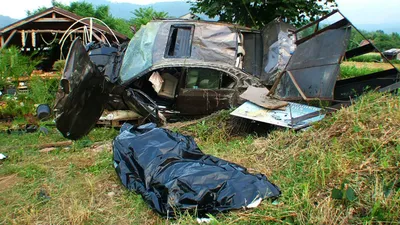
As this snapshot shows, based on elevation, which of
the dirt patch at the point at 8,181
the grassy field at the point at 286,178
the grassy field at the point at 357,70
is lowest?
the dirt patch at the point at 8,181

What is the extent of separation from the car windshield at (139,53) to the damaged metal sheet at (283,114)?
2253mm

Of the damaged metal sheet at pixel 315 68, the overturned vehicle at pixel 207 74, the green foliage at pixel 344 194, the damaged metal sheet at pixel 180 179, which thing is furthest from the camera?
the overturned vehicle at pixel 207 74

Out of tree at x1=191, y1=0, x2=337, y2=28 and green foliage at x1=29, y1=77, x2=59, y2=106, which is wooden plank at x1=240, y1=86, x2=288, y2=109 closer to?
tree at x1=191, y1=0, x2=337, y2=28

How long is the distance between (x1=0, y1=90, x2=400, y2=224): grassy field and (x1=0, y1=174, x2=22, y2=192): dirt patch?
12 millimetres

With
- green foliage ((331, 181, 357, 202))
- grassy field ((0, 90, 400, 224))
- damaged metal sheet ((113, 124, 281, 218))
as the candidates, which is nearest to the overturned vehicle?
grassy field ((0, 90, 400, 224))

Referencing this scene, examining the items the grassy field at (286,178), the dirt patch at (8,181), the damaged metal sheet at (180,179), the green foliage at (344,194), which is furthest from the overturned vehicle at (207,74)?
the green foliage at (344,194)

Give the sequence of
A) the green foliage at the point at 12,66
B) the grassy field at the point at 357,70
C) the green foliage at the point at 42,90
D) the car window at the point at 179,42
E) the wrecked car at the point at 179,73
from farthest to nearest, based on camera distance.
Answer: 1. the green foliage at the point at 12,66
2. the green foliage at the point at 42,90
3. the car window at the point at 179,42
4. the wrecked car at the point at 179,73
5. the grassy field at the point at 357,70

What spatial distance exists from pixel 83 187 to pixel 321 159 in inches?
99.8

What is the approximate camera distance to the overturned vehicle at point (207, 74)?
5098 mm

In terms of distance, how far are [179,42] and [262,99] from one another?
2354mm

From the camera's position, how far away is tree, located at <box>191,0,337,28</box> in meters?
8.82

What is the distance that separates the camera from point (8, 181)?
415 cm

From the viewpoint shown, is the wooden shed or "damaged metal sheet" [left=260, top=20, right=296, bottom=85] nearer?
"damaged metal sheet" [left=260, top=20, right=296, bottom=85]

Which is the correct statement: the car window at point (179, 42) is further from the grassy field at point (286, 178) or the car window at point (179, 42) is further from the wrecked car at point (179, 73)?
the grassy field at point (286, 178)
